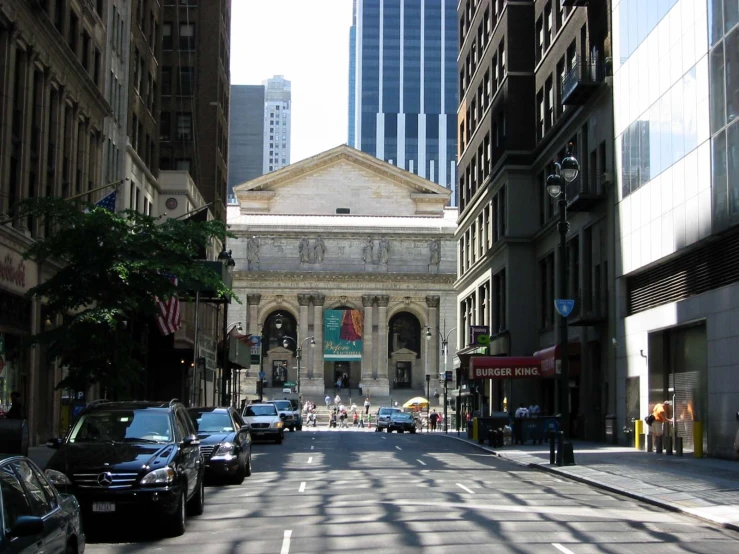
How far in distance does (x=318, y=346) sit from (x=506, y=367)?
64678 millimetres

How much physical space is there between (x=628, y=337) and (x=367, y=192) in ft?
276

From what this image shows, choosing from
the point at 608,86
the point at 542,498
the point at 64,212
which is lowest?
the point at 542,498

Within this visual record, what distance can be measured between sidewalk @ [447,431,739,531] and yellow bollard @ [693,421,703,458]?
339mm

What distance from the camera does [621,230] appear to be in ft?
128

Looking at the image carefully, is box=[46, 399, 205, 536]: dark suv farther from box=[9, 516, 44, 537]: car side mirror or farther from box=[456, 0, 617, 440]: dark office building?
box=[456, 0, 617, 440]: dark office building

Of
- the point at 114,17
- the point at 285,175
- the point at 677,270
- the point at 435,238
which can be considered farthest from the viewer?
the point at 285,175

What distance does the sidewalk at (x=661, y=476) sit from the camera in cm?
1733

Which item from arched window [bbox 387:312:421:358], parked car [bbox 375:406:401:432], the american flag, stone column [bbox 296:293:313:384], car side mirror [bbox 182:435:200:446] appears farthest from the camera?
arched window [bbox 387:312:421:358]

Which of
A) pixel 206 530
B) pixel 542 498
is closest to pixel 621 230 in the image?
pixel 542 498

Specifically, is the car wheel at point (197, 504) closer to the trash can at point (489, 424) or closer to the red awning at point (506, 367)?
the trash can at point (489, 424)

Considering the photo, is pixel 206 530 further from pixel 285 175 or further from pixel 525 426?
pixel 285 175

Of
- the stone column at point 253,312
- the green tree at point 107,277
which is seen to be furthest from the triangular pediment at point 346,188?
the green tree at point 107,277

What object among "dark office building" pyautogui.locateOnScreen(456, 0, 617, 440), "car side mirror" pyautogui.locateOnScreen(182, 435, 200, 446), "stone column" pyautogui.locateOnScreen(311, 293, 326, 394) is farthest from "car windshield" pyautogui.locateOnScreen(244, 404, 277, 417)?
"stone column" pyautogui.locateOnScreen(311, 293, 326, 394)

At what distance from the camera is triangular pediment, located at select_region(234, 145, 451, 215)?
393ft
